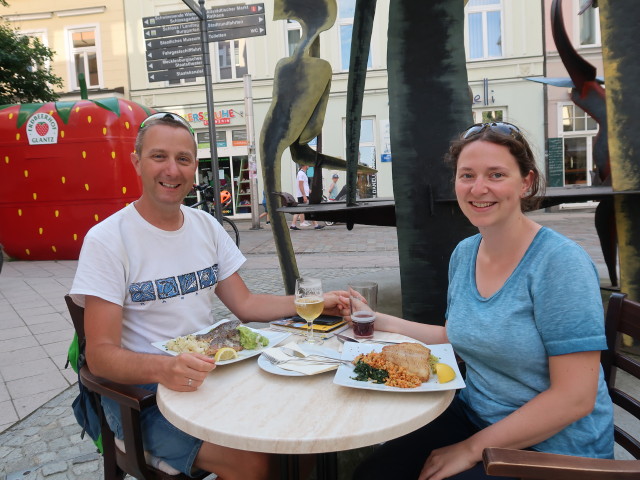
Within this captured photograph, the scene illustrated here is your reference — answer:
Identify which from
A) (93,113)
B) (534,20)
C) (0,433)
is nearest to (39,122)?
(93,113)

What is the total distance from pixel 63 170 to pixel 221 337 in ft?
27.6

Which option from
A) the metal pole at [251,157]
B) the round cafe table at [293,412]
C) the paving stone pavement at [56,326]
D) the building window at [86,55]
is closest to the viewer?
the round cafe table at [293,412]

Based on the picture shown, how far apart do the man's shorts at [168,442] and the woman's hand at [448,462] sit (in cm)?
68

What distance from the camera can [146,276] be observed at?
183 centimetres

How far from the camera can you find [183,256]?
1.95 m

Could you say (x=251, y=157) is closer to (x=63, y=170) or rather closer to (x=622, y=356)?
(x=63, y=170)

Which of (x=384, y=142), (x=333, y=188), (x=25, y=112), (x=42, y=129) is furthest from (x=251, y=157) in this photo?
(x=25, y=112)

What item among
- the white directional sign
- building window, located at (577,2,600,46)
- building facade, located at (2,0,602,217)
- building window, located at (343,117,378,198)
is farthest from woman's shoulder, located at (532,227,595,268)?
building window, located at (577,2,600,46)

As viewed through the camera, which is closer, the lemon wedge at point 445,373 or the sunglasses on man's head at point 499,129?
the lemon wedge at point 445,373

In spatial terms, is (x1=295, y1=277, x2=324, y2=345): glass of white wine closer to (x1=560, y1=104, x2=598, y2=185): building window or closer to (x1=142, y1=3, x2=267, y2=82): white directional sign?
(x1=142, y1=3, x2=267, y2=82): white directional sign

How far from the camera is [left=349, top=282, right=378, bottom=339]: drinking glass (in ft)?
5.96

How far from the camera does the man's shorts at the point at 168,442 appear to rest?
5.15ft

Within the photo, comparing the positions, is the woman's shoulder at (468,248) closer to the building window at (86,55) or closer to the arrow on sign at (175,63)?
the arrow on sign at (175,63)

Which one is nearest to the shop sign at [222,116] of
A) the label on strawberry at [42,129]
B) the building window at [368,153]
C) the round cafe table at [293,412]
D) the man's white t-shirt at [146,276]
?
the building window at [368,153]
